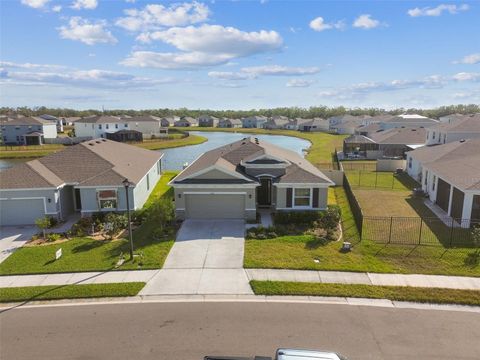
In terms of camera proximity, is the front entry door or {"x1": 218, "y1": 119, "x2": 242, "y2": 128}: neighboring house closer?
the front entry door

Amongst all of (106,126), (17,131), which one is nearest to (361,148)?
(106,126)

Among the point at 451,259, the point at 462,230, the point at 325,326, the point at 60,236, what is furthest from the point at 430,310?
the point at 60,236

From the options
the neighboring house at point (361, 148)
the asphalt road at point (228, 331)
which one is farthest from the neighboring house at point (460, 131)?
the asphalt road at point (228, 331)

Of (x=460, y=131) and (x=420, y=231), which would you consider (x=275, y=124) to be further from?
(x=420, y=231)

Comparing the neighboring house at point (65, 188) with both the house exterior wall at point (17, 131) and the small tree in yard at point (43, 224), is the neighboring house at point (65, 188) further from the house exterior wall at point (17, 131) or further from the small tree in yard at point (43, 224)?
the house exterior wall at point (17, 131)

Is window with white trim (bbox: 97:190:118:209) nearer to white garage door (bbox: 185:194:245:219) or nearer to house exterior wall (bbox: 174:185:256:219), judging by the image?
house exterior wall (bbox: 174:185:256:219)

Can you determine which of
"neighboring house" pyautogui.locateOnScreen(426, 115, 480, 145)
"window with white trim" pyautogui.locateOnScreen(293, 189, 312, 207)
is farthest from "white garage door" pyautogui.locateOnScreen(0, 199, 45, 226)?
"neighboring house" pyautogui.locateOnScreen(426, 115, 480, 145)
